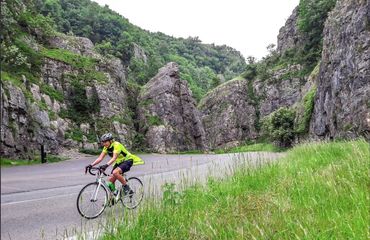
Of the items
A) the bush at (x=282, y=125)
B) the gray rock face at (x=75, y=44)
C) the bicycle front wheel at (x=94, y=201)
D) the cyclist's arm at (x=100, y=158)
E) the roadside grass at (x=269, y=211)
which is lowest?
the roadside grass at (x=269, y=211)

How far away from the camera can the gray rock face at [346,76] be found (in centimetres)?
2130

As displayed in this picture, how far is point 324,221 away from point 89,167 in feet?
9.56

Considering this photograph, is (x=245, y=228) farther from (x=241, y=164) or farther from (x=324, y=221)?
(x=241, y=164)

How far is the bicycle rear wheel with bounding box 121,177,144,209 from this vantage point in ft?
10.5

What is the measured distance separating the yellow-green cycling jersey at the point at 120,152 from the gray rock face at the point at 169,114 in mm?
117

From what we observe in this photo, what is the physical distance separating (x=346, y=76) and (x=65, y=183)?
2379 centimetres

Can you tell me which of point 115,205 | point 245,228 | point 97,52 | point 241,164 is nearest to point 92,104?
point 97,52

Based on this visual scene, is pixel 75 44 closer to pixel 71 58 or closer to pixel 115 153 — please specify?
pixel 71 58

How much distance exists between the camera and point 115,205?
317 centimetres

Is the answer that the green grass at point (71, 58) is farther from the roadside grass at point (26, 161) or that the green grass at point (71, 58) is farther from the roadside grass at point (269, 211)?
the roadside grass at point (269, 211)

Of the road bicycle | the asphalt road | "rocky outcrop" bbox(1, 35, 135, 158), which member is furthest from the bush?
"rocky outcrop" bbox(1, 35, 135, 158)

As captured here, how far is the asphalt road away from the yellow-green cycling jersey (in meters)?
0.06

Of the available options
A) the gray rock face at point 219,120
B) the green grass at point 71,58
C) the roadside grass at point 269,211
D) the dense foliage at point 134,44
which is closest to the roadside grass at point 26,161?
the green grass at point 71,58

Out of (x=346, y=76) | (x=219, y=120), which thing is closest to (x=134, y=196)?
(x=219, y=120)
